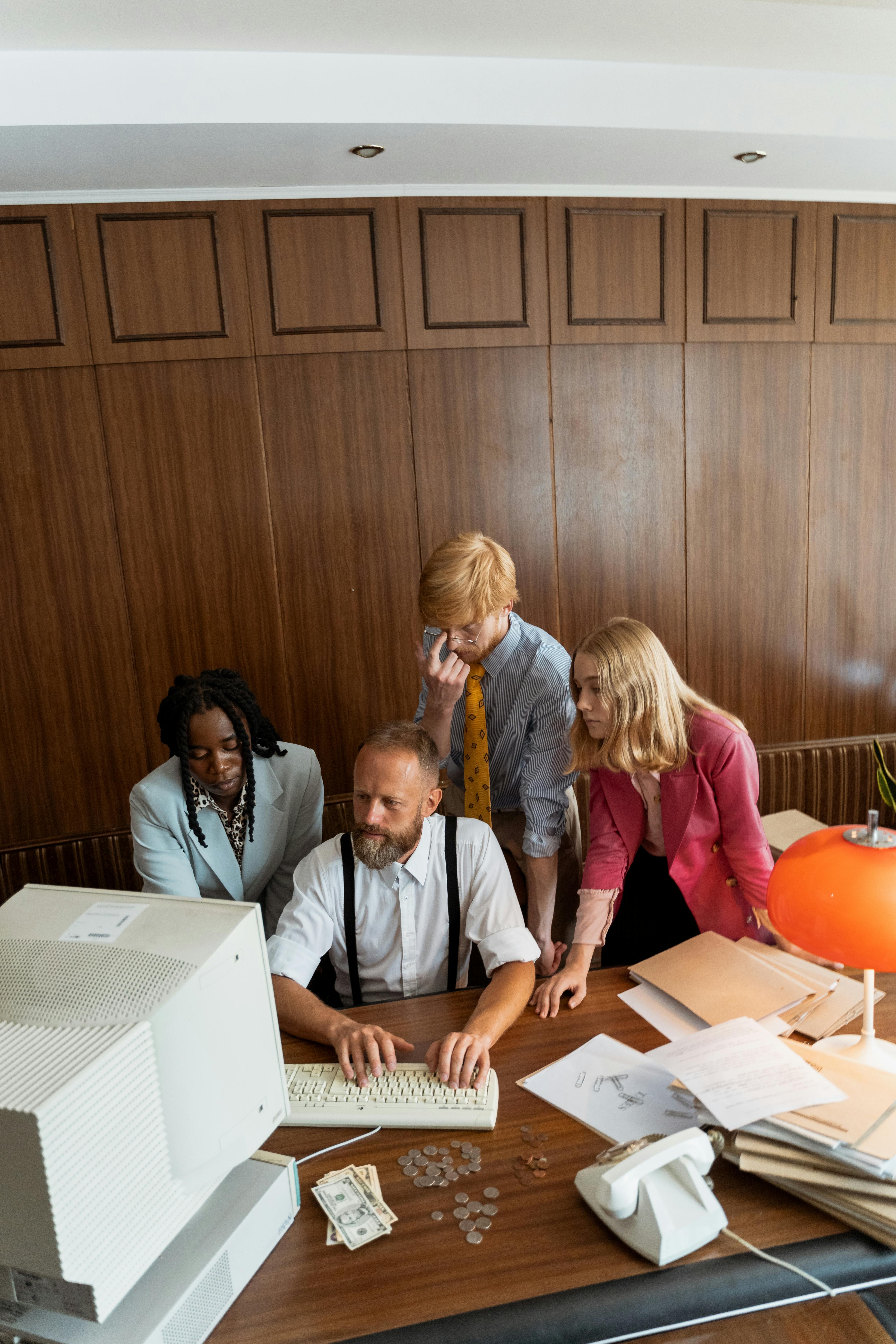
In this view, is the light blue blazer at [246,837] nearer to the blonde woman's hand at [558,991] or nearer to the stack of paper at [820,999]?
the blonde woman's hand at [558,991]

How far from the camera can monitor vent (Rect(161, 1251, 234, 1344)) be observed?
1.07m

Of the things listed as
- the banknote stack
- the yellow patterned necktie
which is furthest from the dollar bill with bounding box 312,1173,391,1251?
the yellow patterned necktie

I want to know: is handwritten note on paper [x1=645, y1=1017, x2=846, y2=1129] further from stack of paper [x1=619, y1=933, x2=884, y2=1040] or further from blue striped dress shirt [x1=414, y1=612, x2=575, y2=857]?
blue striped dress shirt [x1=414, y1=612, x2=575, y2=857]

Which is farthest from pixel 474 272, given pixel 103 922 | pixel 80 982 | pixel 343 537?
pixel 80 982

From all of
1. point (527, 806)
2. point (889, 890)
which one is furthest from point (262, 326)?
point (889, 890)

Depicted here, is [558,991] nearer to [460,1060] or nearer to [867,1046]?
[460,1060]

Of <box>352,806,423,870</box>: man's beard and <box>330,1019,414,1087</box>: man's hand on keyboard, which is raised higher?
<box>352,806,423,870</box>: man's beard

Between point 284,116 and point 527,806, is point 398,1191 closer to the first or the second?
point 527,806

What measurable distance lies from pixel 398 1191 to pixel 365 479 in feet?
8.34

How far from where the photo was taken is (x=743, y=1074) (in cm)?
136

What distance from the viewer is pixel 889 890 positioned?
1331 millimetres

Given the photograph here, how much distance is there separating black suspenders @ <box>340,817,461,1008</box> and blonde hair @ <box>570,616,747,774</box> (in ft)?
1.31

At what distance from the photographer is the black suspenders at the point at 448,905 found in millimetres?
1861

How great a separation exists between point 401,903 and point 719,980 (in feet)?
2.14
